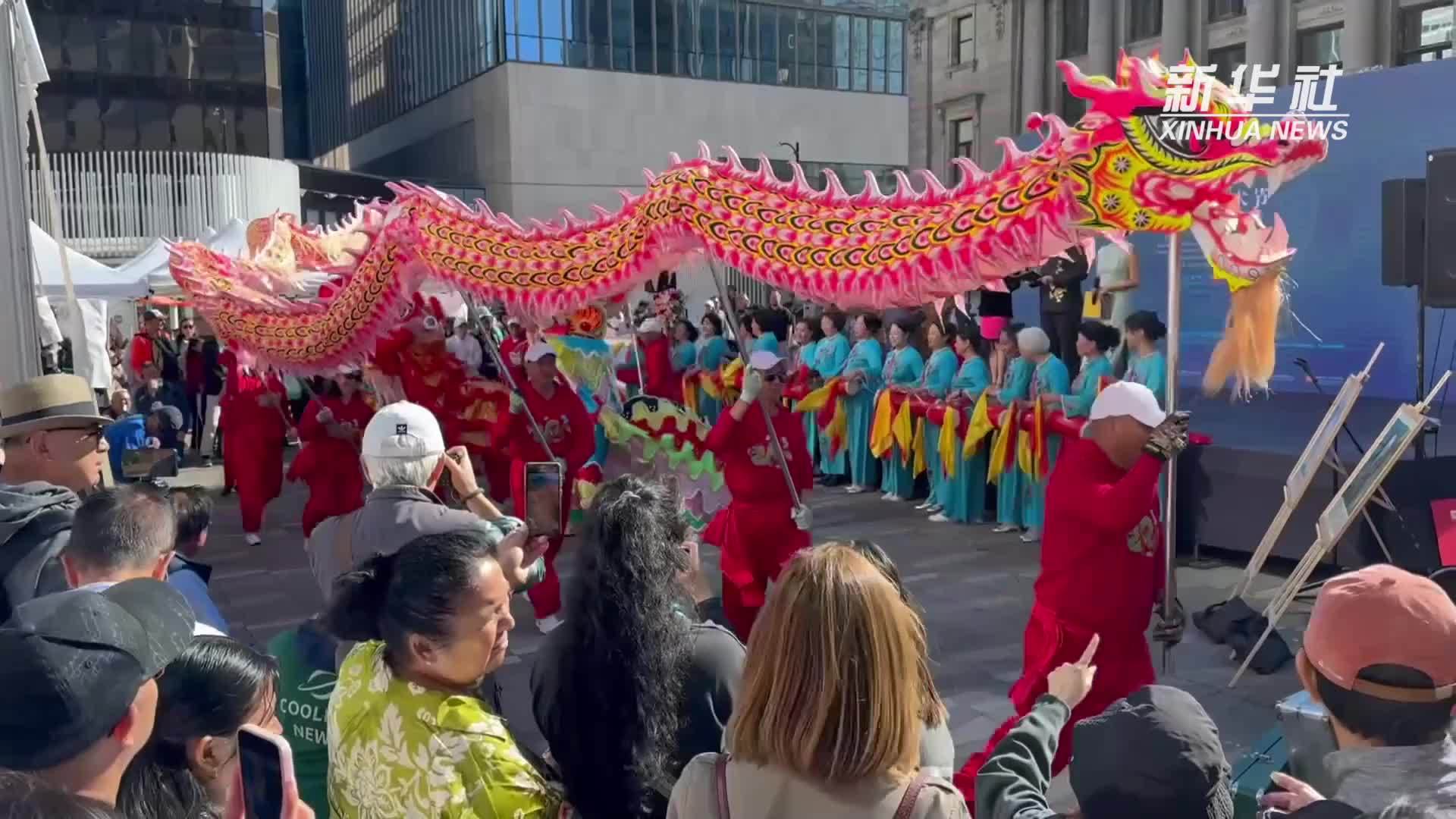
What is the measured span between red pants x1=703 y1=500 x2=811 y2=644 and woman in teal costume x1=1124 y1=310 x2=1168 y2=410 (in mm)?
2996

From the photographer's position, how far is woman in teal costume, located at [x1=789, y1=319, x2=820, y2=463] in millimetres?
10375

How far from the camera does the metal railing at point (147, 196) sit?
17766 millimetres

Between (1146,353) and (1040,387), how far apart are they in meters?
0.82

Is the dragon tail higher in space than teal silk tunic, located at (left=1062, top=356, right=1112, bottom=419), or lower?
higher

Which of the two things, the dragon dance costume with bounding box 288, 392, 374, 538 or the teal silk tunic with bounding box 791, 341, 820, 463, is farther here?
the teal silk tunic with bounding box 791, 341, 820, 463

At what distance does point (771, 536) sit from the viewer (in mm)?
5141

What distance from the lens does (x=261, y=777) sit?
1.47 meters

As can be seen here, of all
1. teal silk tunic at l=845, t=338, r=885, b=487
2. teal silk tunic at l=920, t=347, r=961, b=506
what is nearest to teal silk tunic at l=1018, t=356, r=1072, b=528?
teal silk tunic at l=920, t=347, r=961, b=506

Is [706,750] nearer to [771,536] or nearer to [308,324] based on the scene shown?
[771,536]

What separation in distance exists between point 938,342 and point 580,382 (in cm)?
280

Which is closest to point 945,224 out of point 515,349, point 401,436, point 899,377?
point 401,436

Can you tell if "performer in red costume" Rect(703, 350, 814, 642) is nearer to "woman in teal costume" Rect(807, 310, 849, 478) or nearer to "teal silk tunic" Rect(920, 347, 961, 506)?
"teal silk tunic" Rect(920, 347, 961, 506)

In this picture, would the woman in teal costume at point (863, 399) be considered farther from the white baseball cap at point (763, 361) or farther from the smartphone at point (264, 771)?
the smartphone at point (264, 771)

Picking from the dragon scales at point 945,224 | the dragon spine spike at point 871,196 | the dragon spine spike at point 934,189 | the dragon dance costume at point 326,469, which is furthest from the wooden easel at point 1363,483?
the dragon dance costume at point 326,469
